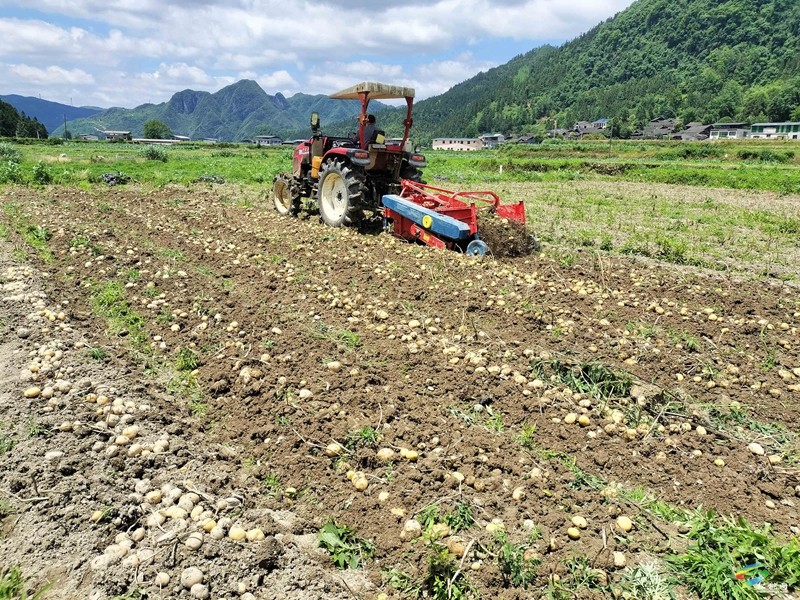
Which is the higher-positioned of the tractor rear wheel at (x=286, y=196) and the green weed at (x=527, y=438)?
the tractor rear wheel at (x=286, y=196)

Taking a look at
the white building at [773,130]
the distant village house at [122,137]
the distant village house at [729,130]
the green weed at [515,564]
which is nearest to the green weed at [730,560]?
the green weed at [515,564]

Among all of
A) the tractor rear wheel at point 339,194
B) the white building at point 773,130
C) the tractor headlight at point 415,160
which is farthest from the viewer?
the white building at point 773,130

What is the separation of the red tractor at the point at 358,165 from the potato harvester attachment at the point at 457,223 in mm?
824

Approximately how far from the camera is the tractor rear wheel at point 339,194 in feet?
33.8

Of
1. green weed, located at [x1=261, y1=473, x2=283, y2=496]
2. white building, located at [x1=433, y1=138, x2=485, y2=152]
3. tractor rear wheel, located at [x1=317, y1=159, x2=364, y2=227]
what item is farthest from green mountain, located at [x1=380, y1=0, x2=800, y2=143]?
green weed, located at [x1=261, y1=473, x2=283, y2=496]

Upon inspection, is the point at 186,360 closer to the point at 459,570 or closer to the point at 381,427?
the point at 381,427

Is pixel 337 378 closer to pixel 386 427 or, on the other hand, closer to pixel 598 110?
pixel 386 427

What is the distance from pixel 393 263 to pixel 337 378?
389 cm

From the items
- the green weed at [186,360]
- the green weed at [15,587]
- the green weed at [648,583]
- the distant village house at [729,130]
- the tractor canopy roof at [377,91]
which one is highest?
the distant village house at [729,130]

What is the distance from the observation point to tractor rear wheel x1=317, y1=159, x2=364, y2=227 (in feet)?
33.8

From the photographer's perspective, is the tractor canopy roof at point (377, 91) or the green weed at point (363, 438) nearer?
the green weed at point (363, 438)

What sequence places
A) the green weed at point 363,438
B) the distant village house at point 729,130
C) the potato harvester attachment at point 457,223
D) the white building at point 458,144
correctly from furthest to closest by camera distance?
the white building at point 458,144 < the distant village house at point 729,130 < the potato harvester attachment at point 457,223 < the green weed at point 363,438

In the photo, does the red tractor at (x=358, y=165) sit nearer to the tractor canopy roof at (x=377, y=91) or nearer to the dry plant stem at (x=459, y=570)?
the tractor canopy roof at (x=377, y=91)

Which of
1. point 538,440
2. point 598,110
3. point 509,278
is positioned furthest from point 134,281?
point 598,110
